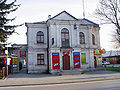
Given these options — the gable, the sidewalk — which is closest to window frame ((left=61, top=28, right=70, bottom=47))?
the gable

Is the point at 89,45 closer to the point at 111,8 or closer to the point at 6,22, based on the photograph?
the point at 111,8

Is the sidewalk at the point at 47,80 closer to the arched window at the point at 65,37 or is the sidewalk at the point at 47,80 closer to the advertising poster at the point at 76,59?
the advertising poster at the point at 76,59

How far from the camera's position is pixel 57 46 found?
26.8m

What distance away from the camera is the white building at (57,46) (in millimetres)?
26750

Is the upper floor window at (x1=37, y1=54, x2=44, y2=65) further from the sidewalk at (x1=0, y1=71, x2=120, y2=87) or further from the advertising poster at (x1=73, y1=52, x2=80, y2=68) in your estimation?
the sidewalk at (x1=0, y1=71, x2=120, y2=87)

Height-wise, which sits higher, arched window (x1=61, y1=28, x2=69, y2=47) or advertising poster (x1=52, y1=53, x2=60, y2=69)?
arched window (x1=61, y1=28, x2=69, y2=47)

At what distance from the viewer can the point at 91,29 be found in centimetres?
3125

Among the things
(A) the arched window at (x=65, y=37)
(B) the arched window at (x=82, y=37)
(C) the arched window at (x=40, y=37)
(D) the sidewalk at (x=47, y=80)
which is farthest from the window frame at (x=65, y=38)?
(D) the sidewalk at (x=47, y=80)

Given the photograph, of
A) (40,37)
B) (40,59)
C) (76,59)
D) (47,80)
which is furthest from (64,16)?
(47,80)

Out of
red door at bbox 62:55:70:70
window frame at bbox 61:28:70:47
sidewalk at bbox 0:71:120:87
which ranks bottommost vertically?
sidewalk at bbox 0:71:120:87

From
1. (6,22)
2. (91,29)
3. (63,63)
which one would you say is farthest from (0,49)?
(91,29)

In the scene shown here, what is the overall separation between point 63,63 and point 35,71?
537cm

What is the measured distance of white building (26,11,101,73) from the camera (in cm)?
2675

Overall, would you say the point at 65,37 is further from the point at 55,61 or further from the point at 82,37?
the point at 55,61
